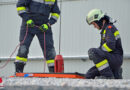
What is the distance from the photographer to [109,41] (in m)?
4.66

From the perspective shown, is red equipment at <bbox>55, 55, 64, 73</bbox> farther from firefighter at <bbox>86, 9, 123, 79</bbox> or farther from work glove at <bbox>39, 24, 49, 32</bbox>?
work glove at <bbox>39, 24, 49, 32</bbox>

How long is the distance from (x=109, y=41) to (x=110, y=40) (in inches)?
0.8

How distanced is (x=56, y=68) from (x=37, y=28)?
0.89m

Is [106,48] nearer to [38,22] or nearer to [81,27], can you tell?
[38,22]

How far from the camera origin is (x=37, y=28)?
567 centimetres

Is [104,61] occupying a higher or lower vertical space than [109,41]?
lower

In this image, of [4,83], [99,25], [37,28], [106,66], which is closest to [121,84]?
[4,83]

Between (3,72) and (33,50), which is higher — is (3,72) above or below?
below

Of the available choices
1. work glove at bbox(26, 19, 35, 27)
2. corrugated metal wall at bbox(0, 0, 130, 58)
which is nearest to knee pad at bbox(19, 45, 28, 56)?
work glove at bbox(26, 19, 35, 27)

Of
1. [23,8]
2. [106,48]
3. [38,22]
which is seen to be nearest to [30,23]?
[38,22]

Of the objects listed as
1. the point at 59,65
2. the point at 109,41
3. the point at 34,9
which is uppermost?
the point at 34,9

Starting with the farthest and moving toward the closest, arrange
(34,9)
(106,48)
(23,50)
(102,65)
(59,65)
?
(34,9)
(23,50)
(59,65)
(106,48)
(102,65)

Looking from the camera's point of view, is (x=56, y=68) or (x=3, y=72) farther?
(x=3, y=72)

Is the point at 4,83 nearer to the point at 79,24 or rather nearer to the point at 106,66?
the point at 106,66
